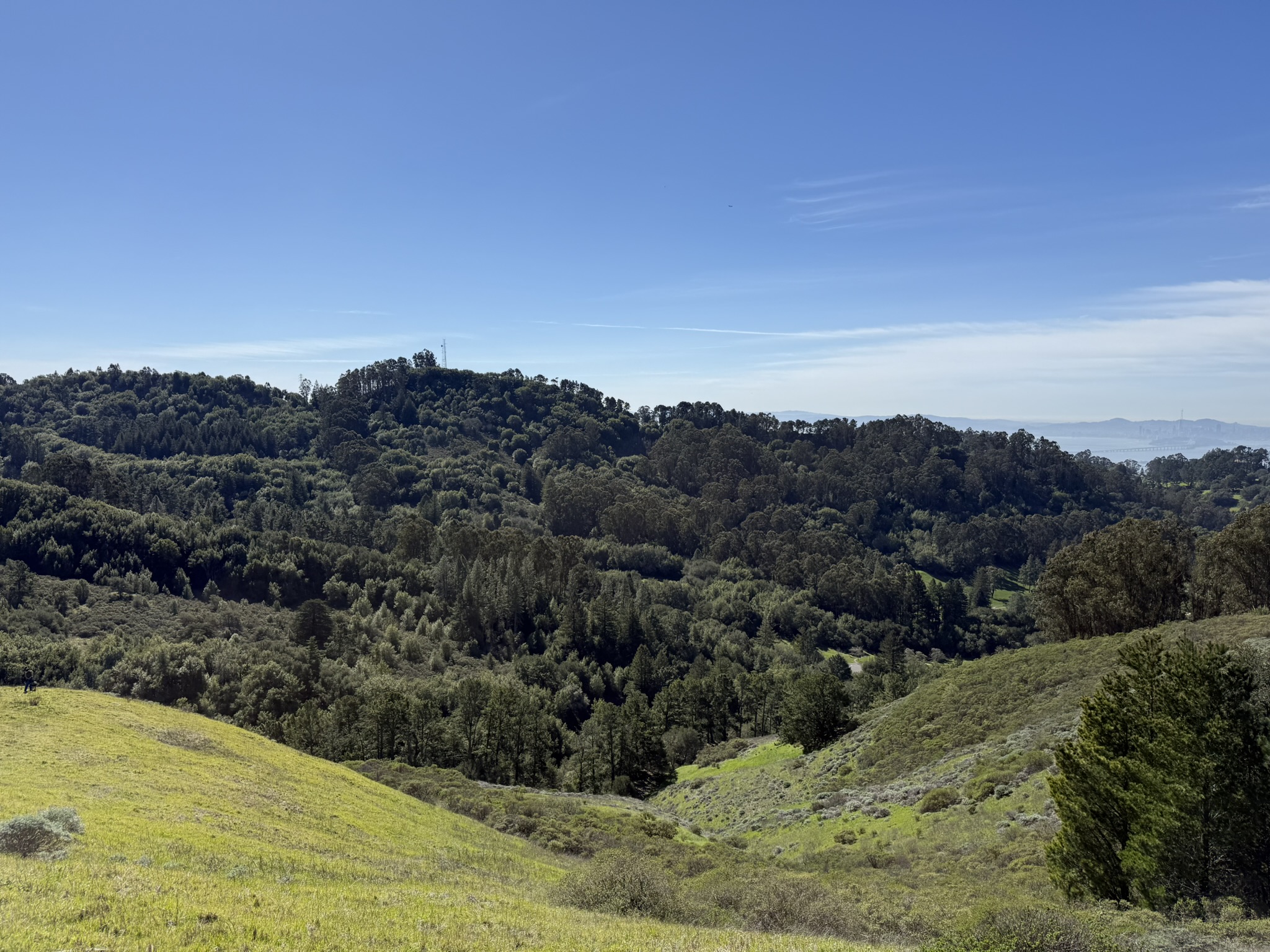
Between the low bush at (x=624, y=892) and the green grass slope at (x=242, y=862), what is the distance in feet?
4.10

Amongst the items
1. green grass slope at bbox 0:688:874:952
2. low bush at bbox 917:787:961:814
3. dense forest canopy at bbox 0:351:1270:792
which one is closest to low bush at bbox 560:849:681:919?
green grass slope at bbox 0:688:874:952

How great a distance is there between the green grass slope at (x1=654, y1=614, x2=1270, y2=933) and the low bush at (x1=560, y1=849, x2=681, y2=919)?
6540mm

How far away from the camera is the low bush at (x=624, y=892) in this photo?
22.2 m

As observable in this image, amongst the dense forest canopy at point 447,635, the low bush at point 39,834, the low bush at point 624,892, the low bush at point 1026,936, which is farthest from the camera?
the dense forest canopy at point 447,635

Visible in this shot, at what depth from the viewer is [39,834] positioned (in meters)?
18.8

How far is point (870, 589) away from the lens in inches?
7446

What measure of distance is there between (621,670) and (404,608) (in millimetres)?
47493

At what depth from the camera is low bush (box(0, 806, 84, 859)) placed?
18109 mm

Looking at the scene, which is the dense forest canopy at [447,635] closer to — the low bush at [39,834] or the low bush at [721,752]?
the low bush at [721,752]

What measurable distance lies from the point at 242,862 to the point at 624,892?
38.1 feet

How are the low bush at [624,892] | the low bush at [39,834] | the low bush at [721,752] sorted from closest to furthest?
the low bush at [39,834], the low bush at [624,892], the low bush at [721,752]

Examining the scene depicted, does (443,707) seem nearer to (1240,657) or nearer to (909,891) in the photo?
(909,891)

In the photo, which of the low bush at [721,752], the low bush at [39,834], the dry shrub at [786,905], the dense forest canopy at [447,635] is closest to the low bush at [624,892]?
the dry shrub at [786,905]

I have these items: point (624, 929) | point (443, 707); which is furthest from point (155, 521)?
point (624, 929)
